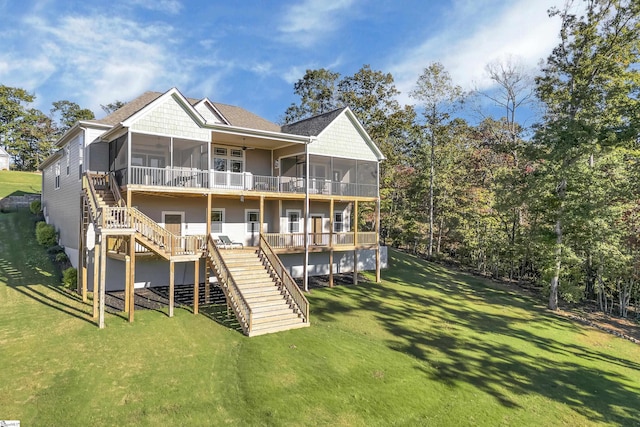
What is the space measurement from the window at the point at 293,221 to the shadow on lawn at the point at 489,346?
491cm

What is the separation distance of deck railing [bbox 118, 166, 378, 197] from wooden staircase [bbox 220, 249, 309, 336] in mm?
3430

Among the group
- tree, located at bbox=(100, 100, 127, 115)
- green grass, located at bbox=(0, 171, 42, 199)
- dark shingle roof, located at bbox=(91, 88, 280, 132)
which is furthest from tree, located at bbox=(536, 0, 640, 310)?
tree, located at bbox=(100, 100, 127, 115)

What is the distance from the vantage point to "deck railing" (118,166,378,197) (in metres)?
15.0

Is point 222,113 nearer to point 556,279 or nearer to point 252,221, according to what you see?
point 252,221

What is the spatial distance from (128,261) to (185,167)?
5955mm

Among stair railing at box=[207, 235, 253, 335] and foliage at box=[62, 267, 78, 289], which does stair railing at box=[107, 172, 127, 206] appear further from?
foliage at box=[62, 267, 78, 289]

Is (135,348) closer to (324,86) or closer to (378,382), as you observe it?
(378,382)

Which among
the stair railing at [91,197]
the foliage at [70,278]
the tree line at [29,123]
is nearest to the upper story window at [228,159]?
the stair railing at [91,197]

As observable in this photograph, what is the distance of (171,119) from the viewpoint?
1523cm

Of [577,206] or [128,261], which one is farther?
[577,206]

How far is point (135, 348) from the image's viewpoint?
421 inches

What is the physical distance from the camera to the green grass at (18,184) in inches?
1282

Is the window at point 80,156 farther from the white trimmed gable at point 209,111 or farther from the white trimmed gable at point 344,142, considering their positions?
the white trimmed gable at point 344,142

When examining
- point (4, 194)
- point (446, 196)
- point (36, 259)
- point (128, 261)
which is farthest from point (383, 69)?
point (4, 194)
